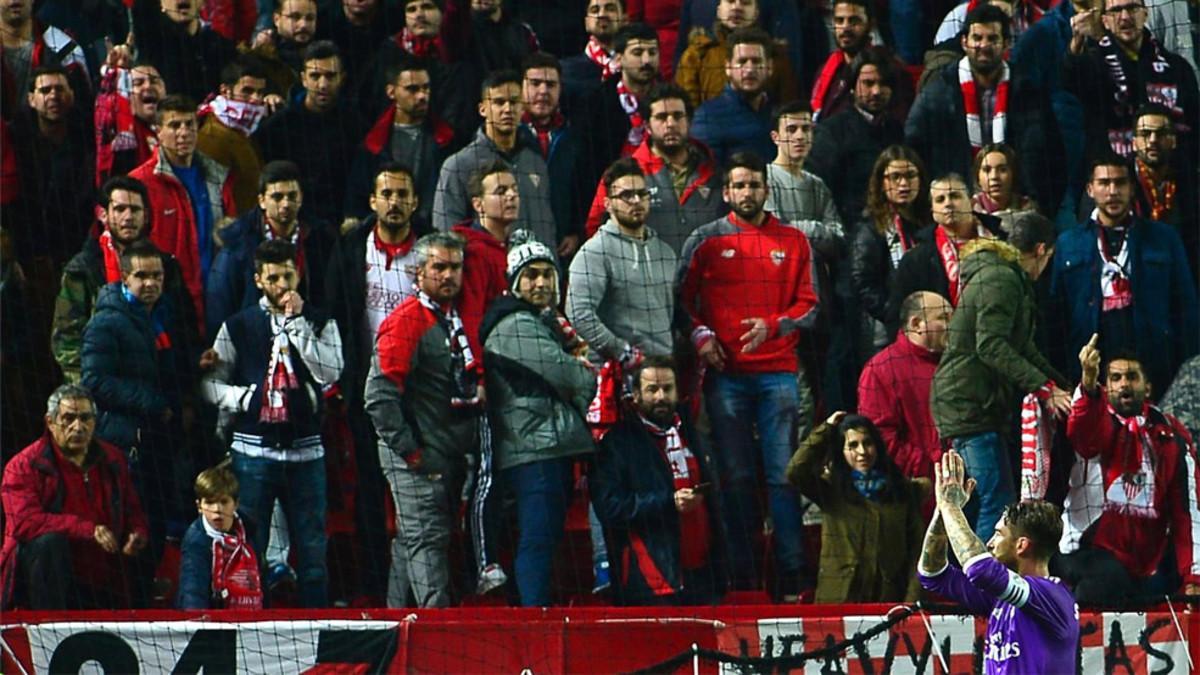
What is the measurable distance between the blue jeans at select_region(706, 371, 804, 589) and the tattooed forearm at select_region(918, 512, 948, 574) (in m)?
3.31

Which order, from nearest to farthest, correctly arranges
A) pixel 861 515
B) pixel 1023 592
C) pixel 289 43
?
pixel 1023 592 → pixel 861 515 → pixel 289 43

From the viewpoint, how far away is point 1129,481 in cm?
876

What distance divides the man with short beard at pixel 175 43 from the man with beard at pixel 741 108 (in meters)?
2.35

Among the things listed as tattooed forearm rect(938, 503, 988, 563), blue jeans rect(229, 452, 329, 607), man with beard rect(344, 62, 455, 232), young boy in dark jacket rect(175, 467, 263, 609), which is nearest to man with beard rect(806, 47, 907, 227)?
man with beard rect(344, 62, 455, 232)

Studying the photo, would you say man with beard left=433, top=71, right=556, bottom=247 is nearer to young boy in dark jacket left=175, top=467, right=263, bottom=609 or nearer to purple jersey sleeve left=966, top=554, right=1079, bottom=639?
young boy in dark jacket left=175, top=467, right=263, bottom=609

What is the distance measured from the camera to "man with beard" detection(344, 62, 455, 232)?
970 centimetres

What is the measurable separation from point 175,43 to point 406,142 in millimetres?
1293

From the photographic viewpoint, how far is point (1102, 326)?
932 cm

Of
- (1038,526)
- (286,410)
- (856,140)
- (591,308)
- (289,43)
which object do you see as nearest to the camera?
(1038,526)

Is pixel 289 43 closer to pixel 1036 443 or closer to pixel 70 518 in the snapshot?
pixel 70 518

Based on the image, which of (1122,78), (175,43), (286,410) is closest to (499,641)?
(286,410)

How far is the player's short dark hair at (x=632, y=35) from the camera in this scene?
32.3ft

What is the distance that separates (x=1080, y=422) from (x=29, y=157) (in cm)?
472

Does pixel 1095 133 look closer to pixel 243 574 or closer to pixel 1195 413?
pixel 1195 413
